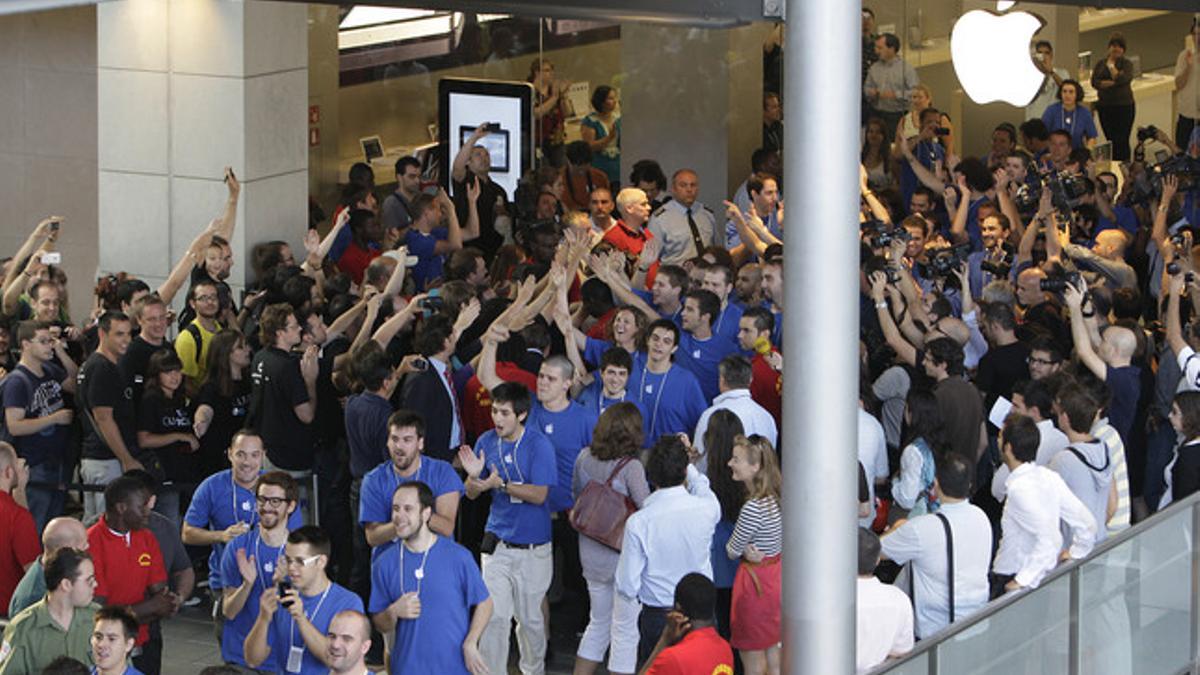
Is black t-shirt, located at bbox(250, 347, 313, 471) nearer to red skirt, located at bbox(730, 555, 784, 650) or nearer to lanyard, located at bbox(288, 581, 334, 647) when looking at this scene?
lanyard, located at bbox(288, 581, 334, 647)

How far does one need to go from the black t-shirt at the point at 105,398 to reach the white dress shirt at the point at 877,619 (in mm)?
4826

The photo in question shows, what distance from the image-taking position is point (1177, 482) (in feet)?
33.5

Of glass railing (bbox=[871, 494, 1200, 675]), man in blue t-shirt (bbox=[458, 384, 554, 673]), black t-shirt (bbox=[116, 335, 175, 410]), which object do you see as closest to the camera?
glass railing (bbox=[871, 494, 1200, 675])

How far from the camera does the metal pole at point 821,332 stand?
6676 millimetres

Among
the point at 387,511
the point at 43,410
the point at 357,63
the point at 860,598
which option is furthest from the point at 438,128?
the point at 860,598

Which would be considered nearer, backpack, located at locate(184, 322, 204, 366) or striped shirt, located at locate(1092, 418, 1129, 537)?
striped shirt, located at locate(1092, 418, 1129, 537)

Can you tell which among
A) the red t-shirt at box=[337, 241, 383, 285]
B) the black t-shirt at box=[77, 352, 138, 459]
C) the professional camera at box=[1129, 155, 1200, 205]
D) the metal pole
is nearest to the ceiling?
the metal pole

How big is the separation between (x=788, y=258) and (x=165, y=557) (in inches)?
147

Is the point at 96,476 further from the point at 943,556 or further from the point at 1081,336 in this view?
the point at 1081,336

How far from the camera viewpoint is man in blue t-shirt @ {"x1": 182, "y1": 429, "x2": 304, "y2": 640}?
943 cm

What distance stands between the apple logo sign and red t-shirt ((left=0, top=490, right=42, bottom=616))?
27.7 feet

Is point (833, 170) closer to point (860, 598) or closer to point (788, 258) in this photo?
point (788, 258)

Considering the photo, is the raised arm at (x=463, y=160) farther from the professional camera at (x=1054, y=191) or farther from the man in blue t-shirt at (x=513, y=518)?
the man in blue t-shirt at (x=513, y=518)

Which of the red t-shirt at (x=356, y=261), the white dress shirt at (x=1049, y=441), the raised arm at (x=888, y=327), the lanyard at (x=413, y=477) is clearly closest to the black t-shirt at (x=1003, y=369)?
the raised arm at (x=888, y=327)
